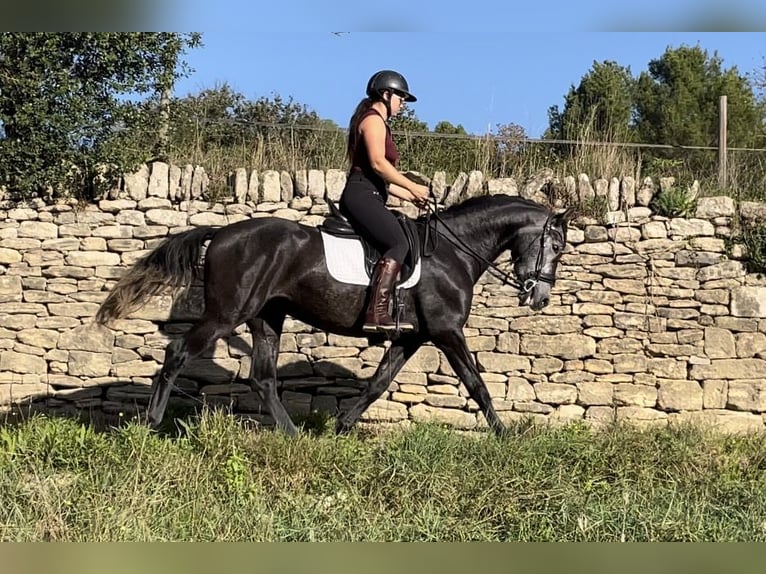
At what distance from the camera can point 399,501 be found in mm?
5203

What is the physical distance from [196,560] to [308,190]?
5321 millimetres

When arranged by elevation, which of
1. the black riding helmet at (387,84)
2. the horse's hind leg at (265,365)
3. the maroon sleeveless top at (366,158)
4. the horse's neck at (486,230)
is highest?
the black riding helmet at (387,84)

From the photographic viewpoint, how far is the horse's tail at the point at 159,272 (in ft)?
21.8

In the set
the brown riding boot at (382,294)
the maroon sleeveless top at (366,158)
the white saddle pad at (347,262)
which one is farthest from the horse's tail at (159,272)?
the brown riding boot at (382,294)

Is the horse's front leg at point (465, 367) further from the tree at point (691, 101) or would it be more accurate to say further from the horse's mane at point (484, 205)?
the tree at point (691, 101)

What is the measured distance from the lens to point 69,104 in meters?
8.14

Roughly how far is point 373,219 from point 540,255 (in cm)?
134

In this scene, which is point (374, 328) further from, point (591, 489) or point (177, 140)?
point (177, 140)

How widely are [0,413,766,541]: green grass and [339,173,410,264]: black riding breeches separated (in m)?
1.41

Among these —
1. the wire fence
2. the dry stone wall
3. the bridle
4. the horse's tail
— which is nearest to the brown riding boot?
the bridle

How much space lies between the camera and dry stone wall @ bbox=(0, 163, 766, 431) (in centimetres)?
835

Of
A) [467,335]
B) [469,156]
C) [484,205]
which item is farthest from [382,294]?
[469,156]

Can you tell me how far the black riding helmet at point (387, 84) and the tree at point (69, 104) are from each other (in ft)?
10.6

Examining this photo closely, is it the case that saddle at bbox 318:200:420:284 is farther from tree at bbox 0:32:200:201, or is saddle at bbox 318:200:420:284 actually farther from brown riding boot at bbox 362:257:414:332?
tree at bbox 0:32:200:201
